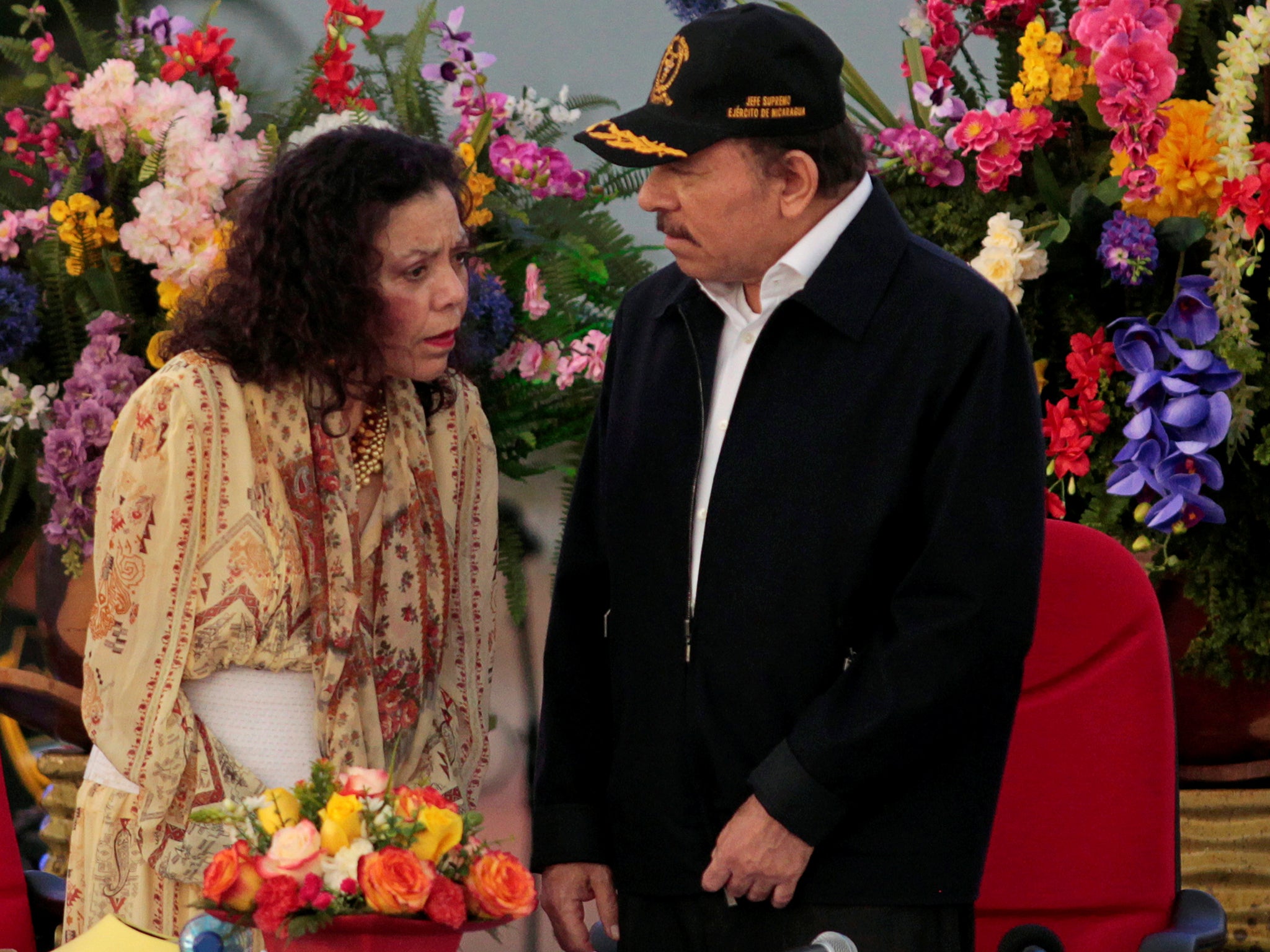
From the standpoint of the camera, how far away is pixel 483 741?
6.84 ft

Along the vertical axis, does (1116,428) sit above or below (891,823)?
above

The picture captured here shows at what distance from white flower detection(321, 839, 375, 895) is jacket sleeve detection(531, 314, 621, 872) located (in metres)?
0.54

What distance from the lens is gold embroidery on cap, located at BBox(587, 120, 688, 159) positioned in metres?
1.60

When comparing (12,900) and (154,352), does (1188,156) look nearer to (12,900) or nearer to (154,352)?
(154,352)

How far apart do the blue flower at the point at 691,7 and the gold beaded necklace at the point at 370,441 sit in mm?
1033

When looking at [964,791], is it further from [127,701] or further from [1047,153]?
[1047,153]

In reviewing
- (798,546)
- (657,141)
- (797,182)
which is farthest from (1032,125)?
Answer: (798,546)

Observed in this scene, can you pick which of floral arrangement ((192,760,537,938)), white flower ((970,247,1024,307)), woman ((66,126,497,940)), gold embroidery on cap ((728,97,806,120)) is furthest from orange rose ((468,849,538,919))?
white flower ((970,247,1024,307))

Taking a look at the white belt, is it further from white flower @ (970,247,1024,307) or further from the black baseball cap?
white flower @ (970,247,1024,307)

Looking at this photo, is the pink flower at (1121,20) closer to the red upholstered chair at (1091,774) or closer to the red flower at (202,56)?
the red upholstered chair at (1091,774)

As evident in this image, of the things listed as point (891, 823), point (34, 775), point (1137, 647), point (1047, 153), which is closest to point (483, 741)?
point (891, 823)

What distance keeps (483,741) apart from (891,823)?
711mm

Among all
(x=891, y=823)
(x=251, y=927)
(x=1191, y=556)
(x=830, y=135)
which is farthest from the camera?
(x=1191, y=556)

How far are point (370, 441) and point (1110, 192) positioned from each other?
1095mm
